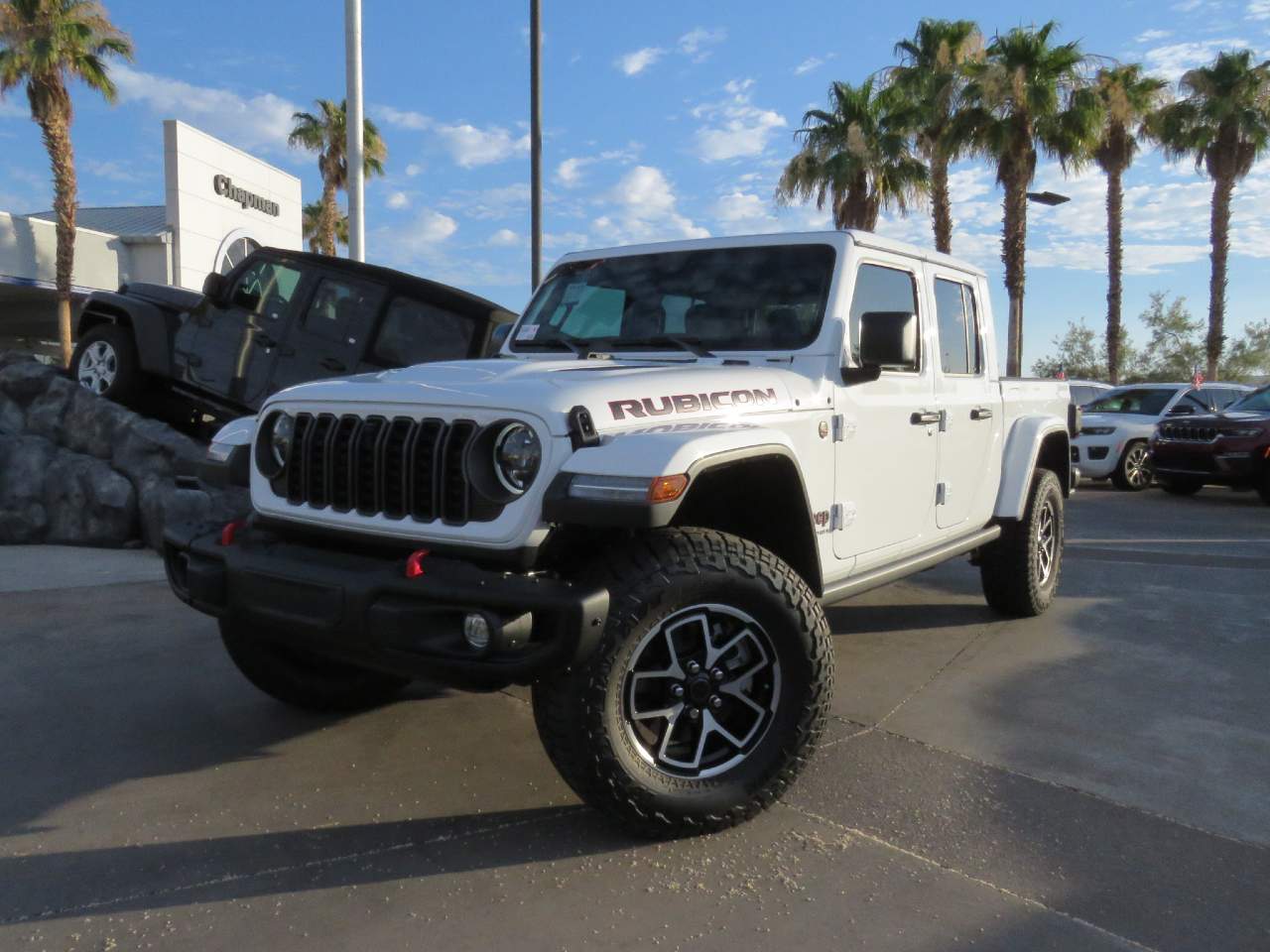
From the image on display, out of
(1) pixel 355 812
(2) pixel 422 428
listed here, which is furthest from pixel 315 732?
(2) pixel 422 428

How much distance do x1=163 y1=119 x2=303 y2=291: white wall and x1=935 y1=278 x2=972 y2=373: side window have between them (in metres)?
17.0

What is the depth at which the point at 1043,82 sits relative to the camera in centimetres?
2120

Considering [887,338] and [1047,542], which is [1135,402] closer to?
[1047,542]

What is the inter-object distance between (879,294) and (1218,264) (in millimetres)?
27720

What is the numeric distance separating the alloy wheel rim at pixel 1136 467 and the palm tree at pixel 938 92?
10.4 meters

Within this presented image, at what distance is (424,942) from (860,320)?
2595 millimetres

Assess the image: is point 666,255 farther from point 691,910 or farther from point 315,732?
point 691,910

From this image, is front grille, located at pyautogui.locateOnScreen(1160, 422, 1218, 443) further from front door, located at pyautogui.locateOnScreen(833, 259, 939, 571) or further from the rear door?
the rear door

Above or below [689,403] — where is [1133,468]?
below

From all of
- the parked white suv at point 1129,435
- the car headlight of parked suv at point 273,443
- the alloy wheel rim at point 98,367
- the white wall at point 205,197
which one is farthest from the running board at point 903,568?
the white wall at point 205,197

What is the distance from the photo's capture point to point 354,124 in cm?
1193

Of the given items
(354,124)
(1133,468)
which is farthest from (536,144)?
(1133,468)

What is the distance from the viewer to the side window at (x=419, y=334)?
7.94 meters

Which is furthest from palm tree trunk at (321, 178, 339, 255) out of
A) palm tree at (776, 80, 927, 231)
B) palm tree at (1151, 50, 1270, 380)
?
palm tree at (1151, 50, 1270, 380)
